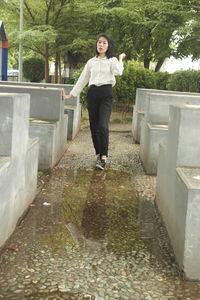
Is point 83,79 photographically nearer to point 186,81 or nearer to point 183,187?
point 183,187

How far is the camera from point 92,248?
11.9ft

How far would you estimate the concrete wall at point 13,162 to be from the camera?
3.42m

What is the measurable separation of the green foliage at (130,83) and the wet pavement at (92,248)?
26.0ft

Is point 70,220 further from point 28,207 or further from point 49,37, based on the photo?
point 49,37

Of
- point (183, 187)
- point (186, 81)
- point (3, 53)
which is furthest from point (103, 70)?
point (3, 53)

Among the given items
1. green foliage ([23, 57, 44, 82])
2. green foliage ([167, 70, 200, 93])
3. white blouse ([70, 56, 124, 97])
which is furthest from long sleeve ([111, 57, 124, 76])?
green foliage ([23, 57, 44, 82])

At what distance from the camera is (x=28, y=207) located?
4.59m

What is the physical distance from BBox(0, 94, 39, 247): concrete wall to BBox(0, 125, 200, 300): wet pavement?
186 mm

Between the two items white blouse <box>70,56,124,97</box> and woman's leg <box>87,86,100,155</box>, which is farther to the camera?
woman's leg <box>87,86,100,155</box>

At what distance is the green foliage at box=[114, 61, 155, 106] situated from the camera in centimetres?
1370

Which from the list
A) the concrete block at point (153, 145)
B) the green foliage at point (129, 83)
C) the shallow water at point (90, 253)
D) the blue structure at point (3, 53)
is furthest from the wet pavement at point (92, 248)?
the blue structure at point (3, 53)

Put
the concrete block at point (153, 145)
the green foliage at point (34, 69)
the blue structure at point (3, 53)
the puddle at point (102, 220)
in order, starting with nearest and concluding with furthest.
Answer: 1. the puddle at point (102, 220)
2. the concrete block at point (153, 145)
3. the blue structure at point (3, 53)
4. the green foliage at point (34, 69)

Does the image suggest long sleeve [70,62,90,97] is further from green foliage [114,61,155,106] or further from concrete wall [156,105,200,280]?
green foliage [114,61,155,106]

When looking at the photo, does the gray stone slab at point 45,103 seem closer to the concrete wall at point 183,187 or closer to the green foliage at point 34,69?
the concrete wall at point 183,187
